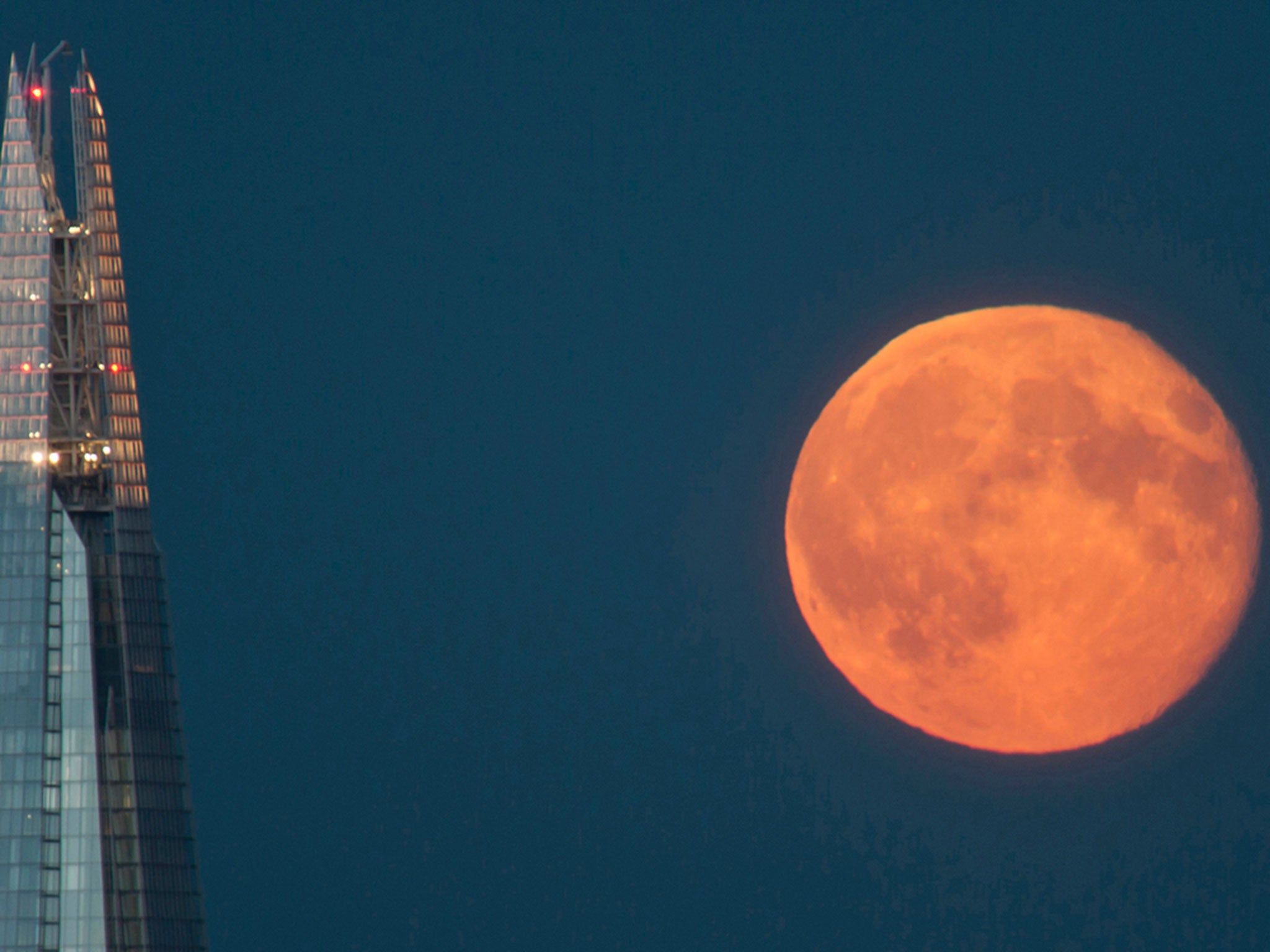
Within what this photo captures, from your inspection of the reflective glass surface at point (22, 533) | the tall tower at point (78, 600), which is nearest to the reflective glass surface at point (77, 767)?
the tall tower at point (78, 600)

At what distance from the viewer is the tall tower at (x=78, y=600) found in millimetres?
80312

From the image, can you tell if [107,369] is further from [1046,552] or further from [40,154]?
[1046,552]

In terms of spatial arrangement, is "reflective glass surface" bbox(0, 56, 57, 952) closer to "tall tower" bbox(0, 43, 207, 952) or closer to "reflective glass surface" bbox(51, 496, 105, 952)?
"tall tower" bbox(0, 43, 207, 952)

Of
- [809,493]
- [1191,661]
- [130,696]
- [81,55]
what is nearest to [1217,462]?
[1191,661]

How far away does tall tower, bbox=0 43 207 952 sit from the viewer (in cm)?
8031

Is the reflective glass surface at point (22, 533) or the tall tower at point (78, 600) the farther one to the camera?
the tall tower at point (78, 600)

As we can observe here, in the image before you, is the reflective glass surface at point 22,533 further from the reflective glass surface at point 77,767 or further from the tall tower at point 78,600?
the reflective glass surface at point 77,767

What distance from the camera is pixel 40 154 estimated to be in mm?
85312

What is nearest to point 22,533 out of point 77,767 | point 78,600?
point 78,600

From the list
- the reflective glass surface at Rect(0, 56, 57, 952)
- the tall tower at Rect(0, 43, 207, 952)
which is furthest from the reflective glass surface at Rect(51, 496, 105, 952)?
the reflective glass surface at Rect(0, 56, 57, 952)

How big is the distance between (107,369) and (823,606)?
30.2 metres

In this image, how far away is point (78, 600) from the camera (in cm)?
8325

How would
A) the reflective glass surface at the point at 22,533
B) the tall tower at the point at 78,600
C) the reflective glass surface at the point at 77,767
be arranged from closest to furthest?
the reflective glass surface at the point at 77,767
the reflective glass surface at the point at 22,533
the tall tower at the point at 78,600

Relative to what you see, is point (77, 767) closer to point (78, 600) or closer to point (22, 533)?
point (78, 600)
